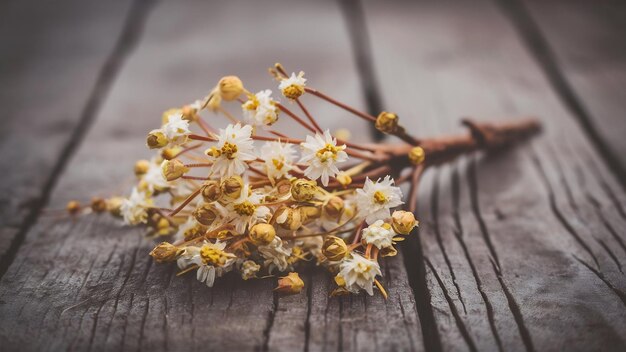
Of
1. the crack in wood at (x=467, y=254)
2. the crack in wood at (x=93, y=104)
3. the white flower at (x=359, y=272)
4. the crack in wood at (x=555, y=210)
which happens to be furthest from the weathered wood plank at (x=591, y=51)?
the crack in wood at (x=93, y=104)

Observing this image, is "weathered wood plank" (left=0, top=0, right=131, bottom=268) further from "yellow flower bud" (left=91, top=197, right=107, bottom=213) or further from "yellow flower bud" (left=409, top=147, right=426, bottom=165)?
"yellow flower bud" (left=409, top=147, right=426, bottom=165)

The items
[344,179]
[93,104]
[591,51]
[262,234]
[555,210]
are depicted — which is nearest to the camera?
[262,234]

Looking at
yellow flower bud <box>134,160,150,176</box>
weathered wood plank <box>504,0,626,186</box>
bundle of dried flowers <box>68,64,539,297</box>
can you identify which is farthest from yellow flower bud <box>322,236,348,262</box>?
weathered wood plank <box>504,0,626,186</box>

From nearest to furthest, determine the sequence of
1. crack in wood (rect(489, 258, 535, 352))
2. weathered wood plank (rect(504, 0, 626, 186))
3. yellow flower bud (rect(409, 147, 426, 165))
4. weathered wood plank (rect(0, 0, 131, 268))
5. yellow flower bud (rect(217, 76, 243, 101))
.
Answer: crack in wood (rect(489, 258, 535, 352))
yellow flower bud (rect(217, 76, 243, 101))
yellow flower bud (rect(409, 147, 426, 165))
weathered wood plank (rect(0, 0, 131, 268))
weathered wood plank (rect(504, 0, 626, 186))

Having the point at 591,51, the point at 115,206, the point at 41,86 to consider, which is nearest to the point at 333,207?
the point at 115,206

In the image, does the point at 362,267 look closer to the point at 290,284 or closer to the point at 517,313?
the point at 290,284

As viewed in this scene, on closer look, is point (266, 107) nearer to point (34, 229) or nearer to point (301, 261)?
point (301, 261)
